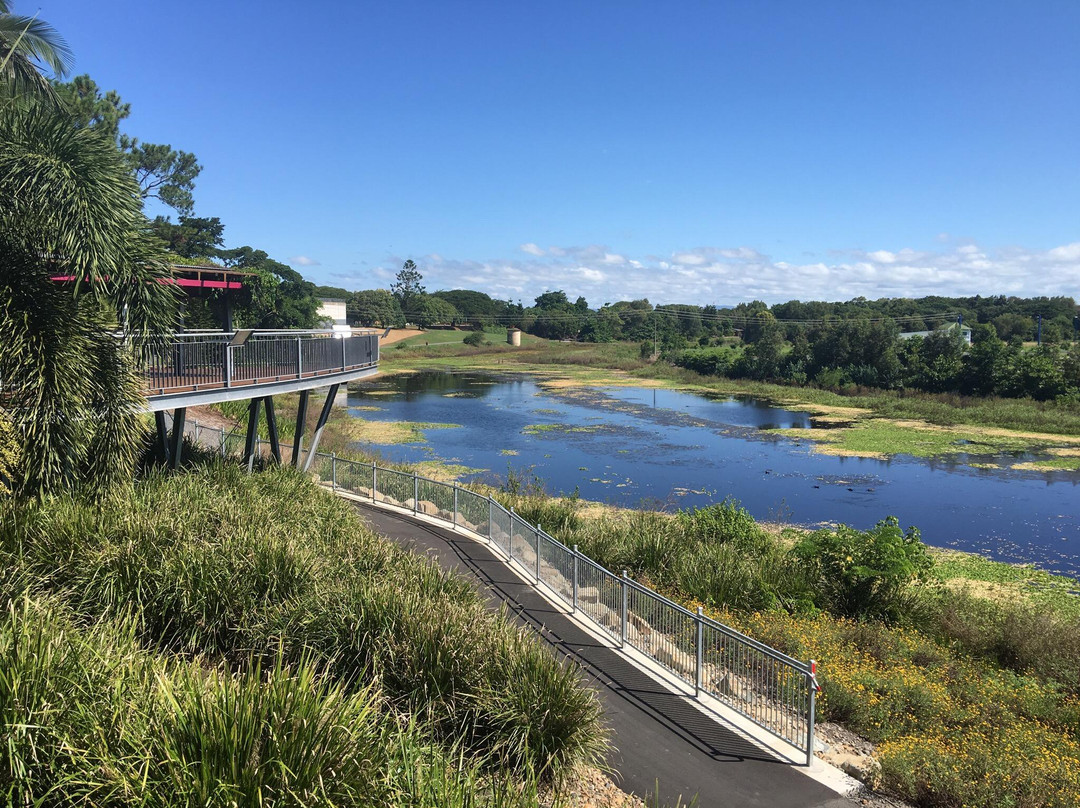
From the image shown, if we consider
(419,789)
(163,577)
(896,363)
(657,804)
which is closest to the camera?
(419,789)

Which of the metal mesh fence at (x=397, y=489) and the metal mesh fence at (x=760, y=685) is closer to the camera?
the metal mesh fence at (x=760, y=685)

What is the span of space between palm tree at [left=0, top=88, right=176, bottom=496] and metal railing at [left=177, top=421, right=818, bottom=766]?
24.6 ft

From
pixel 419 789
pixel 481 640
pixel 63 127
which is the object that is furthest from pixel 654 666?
pixel 63 127

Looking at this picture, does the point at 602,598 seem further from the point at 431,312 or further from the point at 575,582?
the point at 431,312

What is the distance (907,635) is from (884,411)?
4964 centimetres

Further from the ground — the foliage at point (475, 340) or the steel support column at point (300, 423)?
the foliage at point (475, 340)

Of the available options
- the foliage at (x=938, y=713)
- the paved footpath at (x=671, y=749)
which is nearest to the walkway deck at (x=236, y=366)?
the paved footpath at (x=671, y=749)

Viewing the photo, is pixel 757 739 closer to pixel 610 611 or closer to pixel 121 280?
pixel 610 611

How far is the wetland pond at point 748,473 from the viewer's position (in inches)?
1059

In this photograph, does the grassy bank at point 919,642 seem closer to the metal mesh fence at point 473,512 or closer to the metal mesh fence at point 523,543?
the metal mesh fence at point 473,512

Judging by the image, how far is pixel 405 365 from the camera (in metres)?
99.6

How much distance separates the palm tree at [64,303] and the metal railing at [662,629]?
749cm

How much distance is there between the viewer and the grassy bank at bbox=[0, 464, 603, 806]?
5203mm

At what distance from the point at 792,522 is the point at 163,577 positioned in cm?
2262
